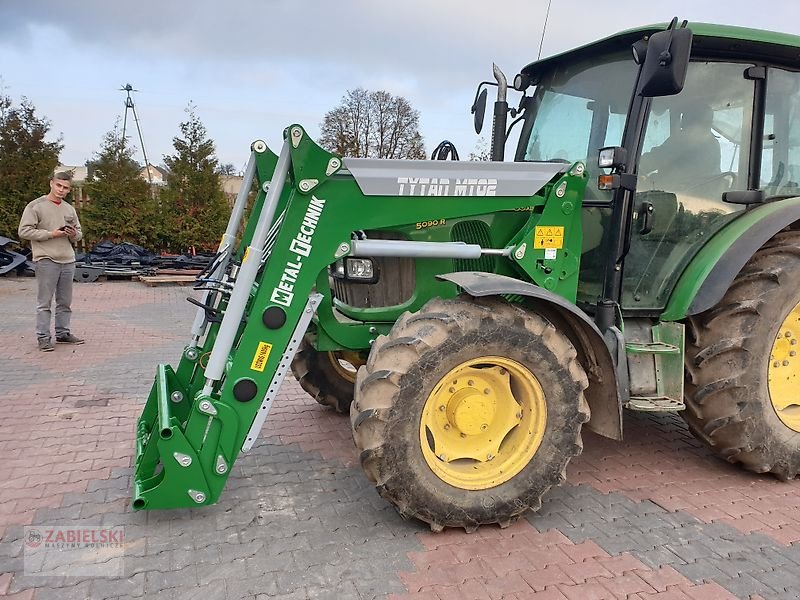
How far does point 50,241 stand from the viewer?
6.45m

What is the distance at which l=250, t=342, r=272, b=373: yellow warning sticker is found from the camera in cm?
293

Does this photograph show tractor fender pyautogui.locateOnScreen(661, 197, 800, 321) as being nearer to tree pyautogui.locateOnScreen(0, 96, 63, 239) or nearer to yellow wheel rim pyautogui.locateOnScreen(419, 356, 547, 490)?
yellow wheel rim pyautogui.locateOnScreen(419, 356, 547, 490)

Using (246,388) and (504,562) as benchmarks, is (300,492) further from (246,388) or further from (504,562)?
(504,562)

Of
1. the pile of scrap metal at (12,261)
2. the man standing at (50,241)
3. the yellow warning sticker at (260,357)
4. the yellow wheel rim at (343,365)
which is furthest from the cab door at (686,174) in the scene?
the pile of scrap metal at (12,261)

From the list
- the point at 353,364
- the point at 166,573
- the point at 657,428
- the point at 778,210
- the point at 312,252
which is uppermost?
the point at 778,210

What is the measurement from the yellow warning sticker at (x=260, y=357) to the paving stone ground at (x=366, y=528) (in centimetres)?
78

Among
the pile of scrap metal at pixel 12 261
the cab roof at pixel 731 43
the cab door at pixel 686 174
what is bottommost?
the pile of scrap metal at pixel 12 261

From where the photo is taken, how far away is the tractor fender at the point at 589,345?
3018 millimetres

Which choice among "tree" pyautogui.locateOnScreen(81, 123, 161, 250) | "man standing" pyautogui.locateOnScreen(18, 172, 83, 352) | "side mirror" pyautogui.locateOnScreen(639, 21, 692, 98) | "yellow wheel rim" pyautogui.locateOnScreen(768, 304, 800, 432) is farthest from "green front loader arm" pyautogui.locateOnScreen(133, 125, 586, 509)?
"tree" pyautogui.locateOnScreen(81, 123, 161, 250)

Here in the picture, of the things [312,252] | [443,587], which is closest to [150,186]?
[312,252]

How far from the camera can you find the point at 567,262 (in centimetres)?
336

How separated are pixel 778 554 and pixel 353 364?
2.64 meters
